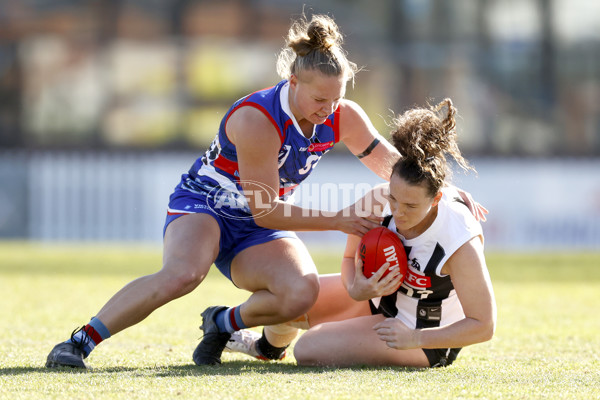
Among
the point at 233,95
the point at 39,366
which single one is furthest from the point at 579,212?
the point at 39,366

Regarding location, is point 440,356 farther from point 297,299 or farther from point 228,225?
point 228,225

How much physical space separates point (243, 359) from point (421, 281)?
1.19m

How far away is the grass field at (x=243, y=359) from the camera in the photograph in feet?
13.0

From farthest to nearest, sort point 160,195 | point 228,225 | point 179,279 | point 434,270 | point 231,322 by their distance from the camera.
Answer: point 160,195, point 228,225, point 231,322, point 179,279, point 434,270

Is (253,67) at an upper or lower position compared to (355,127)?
upper

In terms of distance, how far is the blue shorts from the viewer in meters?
5.06

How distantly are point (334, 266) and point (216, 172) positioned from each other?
576cm

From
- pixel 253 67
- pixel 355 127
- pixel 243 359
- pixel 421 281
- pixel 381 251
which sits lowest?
pixel 243 359

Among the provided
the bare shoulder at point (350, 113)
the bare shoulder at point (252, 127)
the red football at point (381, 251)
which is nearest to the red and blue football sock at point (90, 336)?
the bare shoulder at point (252, 127)

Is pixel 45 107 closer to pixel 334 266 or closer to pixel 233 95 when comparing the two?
pixel 233 95

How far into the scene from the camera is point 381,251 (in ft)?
15.0

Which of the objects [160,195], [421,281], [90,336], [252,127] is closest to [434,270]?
[421,281]

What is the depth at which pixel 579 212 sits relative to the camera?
13773mm

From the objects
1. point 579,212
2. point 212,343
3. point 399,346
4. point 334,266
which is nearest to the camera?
point 399,346
